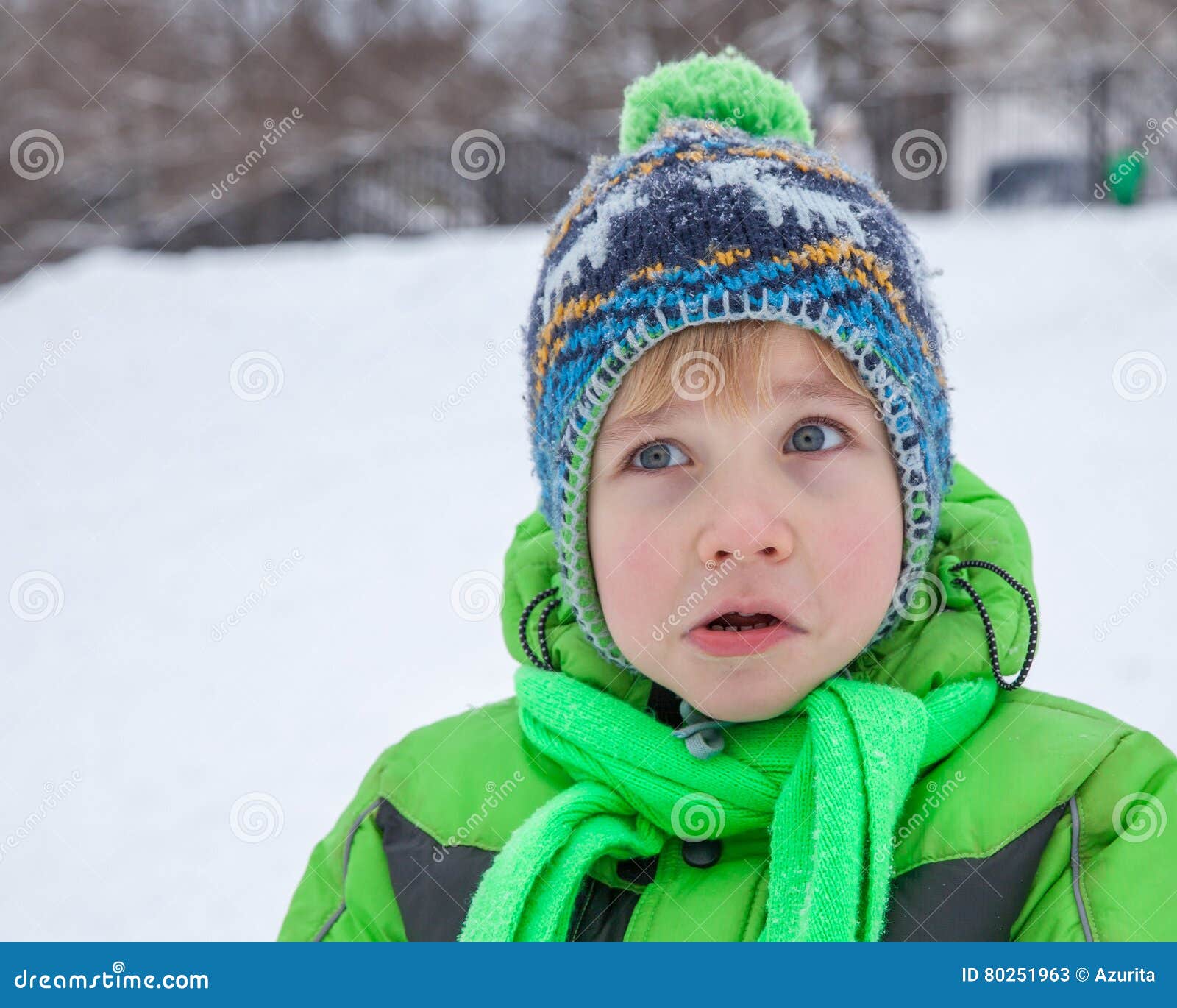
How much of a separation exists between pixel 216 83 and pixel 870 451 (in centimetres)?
1987

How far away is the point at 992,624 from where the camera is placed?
65.6 inches

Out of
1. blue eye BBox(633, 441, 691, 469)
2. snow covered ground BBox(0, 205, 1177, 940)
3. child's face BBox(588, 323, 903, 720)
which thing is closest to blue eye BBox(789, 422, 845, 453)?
child's face BBox(588, 323, 903, 720)

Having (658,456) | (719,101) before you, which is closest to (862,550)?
(658,456)

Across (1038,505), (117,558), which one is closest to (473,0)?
(117,558)

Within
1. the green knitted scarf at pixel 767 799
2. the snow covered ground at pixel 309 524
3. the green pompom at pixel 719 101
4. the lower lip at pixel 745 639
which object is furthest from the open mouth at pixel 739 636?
the snow covered ground at pixel 309 524

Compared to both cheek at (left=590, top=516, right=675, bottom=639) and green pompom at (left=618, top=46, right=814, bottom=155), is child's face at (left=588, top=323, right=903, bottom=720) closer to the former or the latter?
cheek at (left=590, top=516, right=675, bottom=639)

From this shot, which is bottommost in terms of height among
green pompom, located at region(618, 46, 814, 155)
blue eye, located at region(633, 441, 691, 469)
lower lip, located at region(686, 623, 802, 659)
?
lower lip, located at region(686, 623, 802, 659)

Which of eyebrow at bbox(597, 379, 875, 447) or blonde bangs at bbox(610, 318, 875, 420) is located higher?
blonde bangs at bbox(610, 318, 875, 420)

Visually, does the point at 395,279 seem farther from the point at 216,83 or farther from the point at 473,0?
the point at 216,83

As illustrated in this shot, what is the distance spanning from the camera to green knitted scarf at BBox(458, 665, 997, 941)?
1460mm

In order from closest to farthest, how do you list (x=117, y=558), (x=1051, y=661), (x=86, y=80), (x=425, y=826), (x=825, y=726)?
(x=825, y=726) < (x=425, y=826) < (x=1051, y=661) < (x=117, y=558) < (x=86, y=80)

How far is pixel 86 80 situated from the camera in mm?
19359

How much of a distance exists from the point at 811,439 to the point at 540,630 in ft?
1.83

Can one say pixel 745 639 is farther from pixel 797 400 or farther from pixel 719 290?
pixel 719 290
